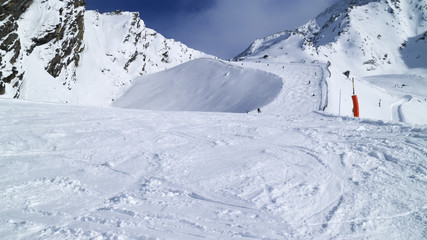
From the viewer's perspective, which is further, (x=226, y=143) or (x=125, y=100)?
(x=125, y=100)

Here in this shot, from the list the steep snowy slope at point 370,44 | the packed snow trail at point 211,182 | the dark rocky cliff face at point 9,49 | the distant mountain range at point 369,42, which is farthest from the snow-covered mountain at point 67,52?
the distant mountain range at point 369,42

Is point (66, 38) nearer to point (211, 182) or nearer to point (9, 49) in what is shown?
point (9, 49)

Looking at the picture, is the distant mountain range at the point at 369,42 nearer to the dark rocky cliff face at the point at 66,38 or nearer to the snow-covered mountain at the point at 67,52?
the snow-covered mountain at the point at 67,52

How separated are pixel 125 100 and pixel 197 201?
4262cm

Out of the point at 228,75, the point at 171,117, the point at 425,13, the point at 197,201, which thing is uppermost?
the point at 425,13

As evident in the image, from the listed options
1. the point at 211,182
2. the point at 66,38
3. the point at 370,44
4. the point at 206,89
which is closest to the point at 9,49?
the point at 66,38

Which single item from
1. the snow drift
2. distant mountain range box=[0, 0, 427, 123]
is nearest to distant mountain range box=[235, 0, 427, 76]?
distant mountain range box=[0, 0, 427, 123]

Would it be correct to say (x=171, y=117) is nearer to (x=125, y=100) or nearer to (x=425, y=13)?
(x=125, y=100)

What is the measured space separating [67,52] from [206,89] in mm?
22962

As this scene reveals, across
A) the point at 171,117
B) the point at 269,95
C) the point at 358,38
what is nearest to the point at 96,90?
the point at 269,95

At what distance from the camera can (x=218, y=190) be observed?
4.37m

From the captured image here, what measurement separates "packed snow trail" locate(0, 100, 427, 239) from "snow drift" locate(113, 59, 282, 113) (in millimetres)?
18328

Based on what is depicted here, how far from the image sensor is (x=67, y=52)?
4091cm

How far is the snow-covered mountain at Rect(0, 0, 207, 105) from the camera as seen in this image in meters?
28.5
